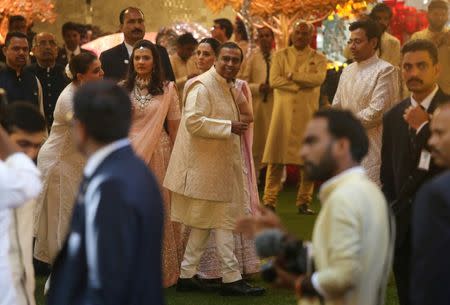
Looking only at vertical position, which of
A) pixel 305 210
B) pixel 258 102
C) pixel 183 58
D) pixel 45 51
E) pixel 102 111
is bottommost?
pixel 305 210

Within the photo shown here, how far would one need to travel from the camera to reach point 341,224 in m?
4.39

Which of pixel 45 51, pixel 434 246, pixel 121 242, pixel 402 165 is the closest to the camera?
pixel 434 246

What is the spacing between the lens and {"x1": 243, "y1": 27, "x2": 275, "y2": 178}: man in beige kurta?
49.8 feet

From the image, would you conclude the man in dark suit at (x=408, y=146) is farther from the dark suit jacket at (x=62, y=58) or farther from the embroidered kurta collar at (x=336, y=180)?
the dark suit jacket at (x=62, y=58)

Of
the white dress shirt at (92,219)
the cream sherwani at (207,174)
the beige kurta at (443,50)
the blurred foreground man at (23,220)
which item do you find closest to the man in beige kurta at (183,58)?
the beige kurta at (443,50)

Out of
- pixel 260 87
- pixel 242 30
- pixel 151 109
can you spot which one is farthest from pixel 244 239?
pixel 242 30

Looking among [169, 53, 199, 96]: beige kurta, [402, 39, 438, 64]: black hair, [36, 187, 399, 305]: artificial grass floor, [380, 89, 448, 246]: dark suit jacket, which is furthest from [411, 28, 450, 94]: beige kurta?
[380, 89, 448, 246]: dark suit jacket

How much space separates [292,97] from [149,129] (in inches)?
205

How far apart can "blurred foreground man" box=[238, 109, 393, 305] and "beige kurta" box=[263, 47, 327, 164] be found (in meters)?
8.91

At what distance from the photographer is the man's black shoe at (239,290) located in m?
8.85

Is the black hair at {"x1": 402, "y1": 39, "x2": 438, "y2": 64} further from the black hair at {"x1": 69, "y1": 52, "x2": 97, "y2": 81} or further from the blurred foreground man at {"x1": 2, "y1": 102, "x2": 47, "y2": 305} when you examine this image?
the black hair at {"x1": 69, "y1": 52, "x2": 97, "y2": 81}

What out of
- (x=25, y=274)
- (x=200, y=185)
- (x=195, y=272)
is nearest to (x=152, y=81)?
(x=200, y=185)

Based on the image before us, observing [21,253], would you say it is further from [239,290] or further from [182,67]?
[182,67]

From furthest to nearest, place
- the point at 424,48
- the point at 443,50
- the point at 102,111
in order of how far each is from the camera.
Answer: the point at 443,50
the point at 424,48
the point at 102,111
